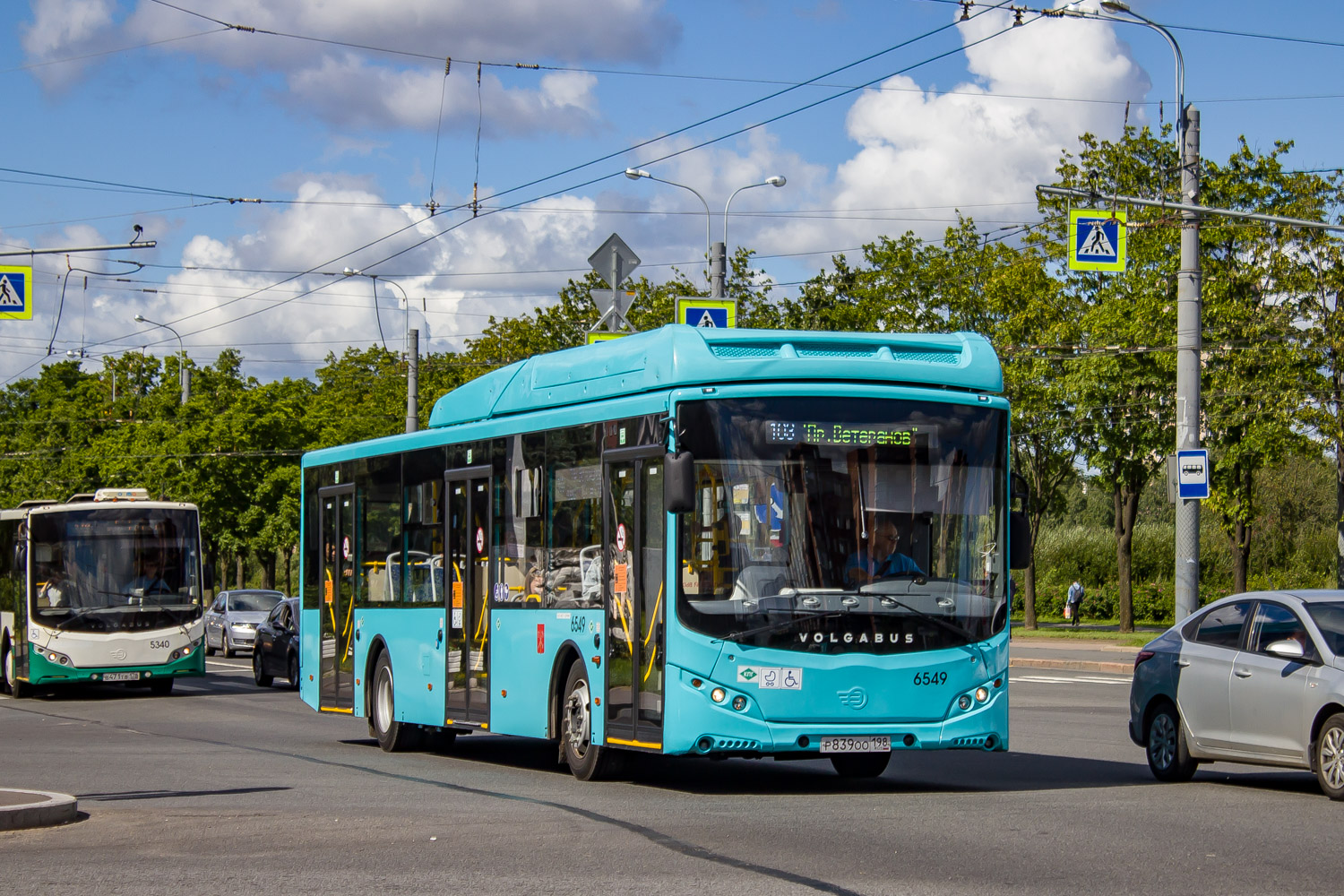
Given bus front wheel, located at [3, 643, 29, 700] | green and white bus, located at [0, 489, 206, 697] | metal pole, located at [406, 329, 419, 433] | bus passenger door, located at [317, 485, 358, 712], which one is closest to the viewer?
bus passenger door, located at [317, 485, 358, 712]

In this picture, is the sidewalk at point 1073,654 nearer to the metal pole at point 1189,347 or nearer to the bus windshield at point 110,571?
the metal pole at point 1189,347

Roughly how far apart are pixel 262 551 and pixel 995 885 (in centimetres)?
5684

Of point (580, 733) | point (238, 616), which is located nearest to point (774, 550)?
point (580, 733)

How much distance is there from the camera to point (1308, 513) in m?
55.4

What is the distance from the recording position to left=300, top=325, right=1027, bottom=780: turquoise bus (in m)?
11.8

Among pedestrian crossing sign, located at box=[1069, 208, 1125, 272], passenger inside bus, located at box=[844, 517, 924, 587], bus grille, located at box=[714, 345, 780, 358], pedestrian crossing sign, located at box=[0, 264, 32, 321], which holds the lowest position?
passenger inside bus, located at box=[844, 517, 924, 587]

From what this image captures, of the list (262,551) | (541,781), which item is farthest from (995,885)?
(262,551)

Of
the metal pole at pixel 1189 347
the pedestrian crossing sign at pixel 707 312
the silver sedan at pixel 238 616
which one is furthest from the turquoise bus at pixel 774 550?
the silver sedan at pixel 238 616

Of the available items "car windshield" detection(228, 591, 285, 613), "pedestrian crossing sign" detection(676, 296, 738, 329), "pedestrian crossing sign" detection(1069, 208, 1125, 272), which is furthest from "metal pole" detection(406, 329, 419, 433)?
"pedestrian crossing sign" detection(1069, 208, 1125, 272)

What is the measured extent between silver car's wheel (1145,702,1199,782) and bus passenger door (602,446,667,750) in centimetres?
405

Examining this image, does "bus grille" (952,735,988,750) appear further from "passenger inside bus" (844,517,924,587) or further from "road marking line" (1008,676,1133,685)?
"road marking line" (1008,676,1133,685)

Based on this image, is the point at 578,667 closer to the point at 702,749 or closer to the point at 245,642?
the point at 702,749

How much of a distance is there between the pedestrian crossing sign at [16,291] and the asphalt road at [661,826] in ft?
34.7

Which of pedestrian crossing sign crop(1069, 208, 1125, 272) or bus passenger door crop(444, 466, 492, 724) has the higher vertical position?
pedestrian crossing sign crop(1069, 208, 1125, 272)
